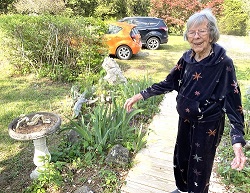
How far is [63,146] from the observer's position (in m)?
3.46

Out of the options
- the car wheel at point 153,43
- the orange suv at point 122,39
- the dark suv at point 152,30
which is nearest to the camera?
the orange suv at point 122,39

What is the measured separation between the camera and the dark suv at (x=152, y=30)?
36.6ft

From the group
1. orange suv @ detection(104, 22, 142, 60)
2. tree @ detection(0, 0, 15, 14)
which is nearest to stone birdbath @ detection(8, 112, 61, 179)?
orange suv @ detection(104, 22, 142, 60)

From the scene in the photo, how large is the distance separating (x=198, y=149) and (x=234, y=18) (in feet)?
61.3

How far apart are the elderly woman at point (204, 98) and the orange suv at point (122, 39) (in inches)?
279

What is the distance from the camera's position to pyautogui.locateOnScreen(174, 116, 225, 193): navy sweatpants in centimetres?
183

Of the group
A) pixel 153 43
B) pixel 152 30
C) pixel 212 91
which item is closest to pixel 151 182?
pixel 212 91

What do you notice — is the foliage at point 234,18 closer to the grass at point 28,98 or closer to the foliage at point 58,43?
the grass at point 28,98

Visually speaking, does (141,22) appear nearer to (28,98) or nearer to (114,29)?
(114,29)

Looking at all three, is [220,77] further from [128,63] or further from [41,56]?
[128,63]

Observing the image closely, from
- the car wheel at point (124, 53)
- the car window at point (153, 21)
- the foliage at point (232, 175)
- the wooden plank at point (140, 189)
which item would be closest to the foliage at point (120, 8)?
the car window at point (153, 21)

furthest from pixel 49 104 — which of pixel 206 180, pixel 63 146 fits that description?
pixel 206 180

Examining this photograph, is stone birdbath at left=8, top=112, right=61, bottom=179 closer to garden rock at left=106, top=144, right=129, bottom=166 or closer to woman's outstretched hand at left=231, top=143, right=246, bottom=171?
garden rock at left=106, top=144, right=129, bottom=166

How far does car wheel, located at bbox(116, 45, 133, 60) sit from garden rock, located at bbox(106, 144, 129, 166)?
21.5 ft
